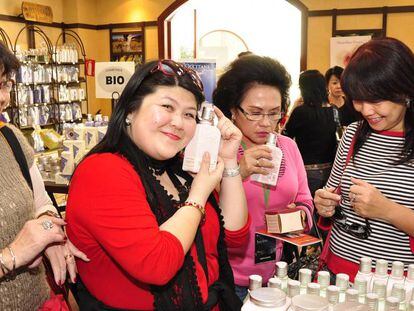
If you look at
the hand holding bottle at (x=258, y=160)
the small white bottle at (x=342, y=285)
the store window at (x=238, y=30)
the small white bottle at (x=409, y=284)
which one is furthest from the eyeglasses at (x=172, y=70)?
the store window at (x=238, y=30)

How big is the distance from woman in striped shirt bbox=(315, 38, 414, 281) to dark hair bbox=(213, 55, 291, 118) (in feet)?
1.21

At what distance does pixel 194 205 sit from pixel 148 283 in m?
0.23

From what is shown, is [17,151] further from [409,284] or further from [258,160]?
[409,284]

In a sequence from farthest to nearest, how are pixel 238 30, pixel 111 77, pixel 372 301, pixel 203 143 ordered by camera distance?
pixel 238 30 → pixel 111 77 → pixel 203 143 → pixel 372 301

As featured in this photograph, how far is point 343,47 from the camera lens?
24.7ft

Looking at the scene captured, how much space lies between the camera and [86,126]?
12.1 ft

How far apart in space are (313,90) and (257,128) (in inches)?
89.3

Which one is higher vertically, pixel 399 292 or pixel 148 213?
pixel 148 213

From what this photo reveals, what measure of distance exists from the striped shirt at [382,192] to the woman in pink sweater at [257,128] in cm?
22

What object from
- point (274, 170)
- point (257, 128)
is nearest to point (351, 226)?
point (274, 170)

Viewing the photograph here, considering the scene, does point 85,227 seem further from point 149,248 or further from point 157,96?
point 157,96

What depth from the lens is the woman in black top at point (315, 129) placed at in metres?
4.01

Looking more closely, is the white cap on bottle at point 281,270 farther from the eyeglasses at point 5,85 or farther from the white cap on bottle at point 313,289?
the eyeglasses at point 5,85

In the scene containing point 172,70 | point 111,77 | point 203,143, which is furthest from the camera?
point 111,77
